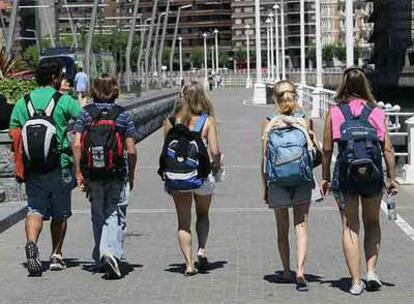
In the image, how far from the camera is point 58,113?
952cm

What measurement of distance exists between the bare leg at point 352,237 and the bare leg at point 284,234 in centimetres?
58

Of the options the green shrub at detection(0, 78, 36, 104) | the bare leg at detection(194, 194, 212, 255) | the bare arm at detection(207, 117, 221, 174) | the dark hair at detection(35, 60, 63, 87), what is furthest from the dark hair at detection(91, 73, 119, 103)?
the green shrub at detection(0, 78, 36, 104)

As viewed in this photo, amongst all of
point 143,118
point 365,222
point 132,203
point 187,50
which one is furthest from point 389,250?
point 187,50

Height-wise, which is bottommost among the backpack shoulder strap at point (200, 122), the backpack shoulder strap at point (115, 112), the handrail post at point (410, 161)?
the handrail post at point (410, 161)

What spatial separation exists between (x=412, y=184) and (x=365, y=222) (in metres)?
8.39

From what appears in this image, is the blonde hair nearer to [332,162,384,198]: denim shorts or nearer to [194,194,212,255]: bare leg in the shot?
[332,162,384,198]: denim shorts

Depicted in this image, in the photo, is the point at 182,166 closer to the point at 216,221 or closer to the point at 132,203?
the point at 216,221

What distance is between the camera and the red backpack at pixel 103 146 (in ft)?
29.6

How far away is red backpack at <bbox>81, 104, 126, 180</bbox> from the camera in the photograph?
903cm

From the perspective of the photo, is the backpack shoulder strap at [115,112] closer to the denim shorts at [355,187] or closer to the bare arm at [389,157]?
the denim shorts at [355,187]

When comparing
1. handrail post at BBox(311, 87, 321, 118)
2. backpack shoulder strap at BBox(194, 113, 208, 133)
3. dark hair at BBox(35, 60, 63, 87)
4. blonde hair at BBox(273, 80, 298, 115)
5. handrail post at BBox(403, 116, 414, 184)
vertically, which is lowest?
handrail post at BBox(311, 87, 321, 118)

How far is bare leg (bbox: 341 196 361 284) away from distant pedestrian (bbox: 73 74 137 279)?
6.61ft

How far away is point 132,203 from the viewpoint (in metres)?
15.4

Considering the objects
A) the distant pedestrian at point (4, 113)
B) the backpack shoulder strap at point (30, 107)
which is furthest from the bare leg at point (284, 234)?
the distant pedestrian at point (4, 113)
